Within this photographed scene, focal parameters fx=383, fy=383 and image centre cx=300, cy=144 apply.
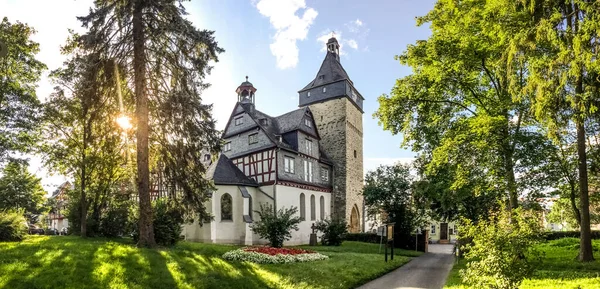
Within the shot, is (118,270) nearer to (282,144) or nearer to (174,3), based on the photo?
(174,3)

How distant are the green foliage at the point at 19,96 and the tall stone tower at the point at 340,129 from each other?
24239mm

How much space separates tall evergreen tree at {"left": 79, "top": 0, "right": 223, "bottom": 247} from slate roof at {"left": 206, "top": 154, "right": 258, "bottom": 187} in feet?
40.6

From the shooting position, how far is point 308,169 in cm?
3350

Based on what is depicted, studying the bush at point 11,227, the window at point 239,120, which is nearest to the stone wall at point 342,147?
the window at point 239,120

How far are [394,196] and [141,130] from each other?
20.0 meters

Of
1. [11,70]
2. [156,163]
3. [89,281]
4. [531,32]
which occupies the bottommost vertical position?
[89,281]

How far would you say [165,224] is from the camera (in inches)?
658

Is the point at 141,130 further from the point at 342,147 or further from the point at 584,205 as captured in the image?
the point at 342,147

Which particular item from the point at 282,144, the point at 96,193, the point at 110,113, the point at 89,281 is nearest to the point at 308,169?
the point at 282,144

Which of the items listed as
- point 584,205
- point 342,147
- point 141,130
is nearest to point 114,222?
point 141,130

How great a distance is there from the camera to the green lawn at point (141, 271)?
843 centimetres

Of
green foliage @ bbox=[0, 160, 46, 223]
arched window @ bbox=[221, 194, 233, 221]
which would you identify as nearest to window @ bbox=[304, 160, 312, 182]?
arched window @ bbox=[221, 194, 233, 221]

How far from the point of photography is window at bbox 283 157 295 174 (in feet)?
99.4

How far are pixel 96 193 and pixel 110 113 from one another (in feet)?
28.1
